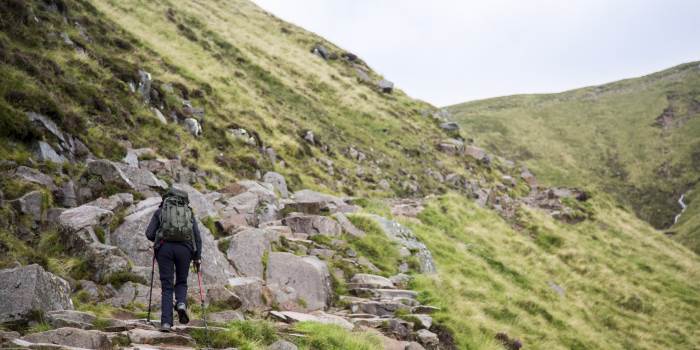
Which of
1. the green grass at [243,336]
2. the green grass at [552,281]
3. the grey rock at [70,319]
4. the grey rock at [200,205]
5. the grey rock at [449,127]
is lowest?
the green grass at [552,281]

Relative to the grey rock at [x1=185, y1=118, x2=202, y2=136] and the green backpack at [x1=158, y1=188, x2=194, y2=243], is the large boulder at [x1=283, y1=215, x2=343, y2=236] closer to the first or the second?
the green backpack at [x1=158, y1=188, x2=194, y2=243]

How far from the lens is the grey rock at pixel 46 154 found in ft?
41.9

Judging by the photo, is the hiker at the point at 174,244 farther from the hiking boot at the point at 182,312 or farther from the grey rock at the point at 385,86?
the grey rock at the point at 385,86

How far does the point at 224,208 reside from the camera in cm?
1606

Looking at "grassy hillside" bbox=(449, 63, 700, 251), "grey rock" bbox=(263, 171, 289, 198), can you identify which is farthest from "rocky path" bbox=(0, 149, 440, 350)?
"grassy hillside" bbox=(449, 63, 700, 251)

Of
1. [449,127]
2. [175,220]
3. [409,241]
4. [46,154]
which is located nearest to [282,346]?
[175,220]

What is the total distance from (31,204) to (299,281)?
6.30 m

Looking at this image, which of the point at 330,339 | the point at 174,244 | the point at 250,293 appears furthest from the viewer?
the point at 250,293

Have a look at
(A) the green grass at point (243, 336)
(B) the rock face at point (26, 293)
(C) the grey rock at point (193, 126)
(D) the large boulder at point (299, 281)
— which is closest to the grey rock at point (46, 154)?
(B) the rock face at point (26, 293)

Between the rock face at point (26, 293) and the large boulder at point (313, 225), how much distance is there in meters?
8.93

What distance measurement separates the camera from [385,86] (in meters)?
59.8

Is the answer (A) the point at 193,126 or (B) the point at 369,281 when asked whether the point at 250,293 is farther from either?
(A) the point at 193,126

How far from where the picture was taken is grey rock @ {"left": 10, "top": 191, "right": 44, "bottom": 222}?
1072cm

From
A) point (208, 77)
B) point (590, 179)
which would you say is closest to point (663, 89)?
point (590, 179)
